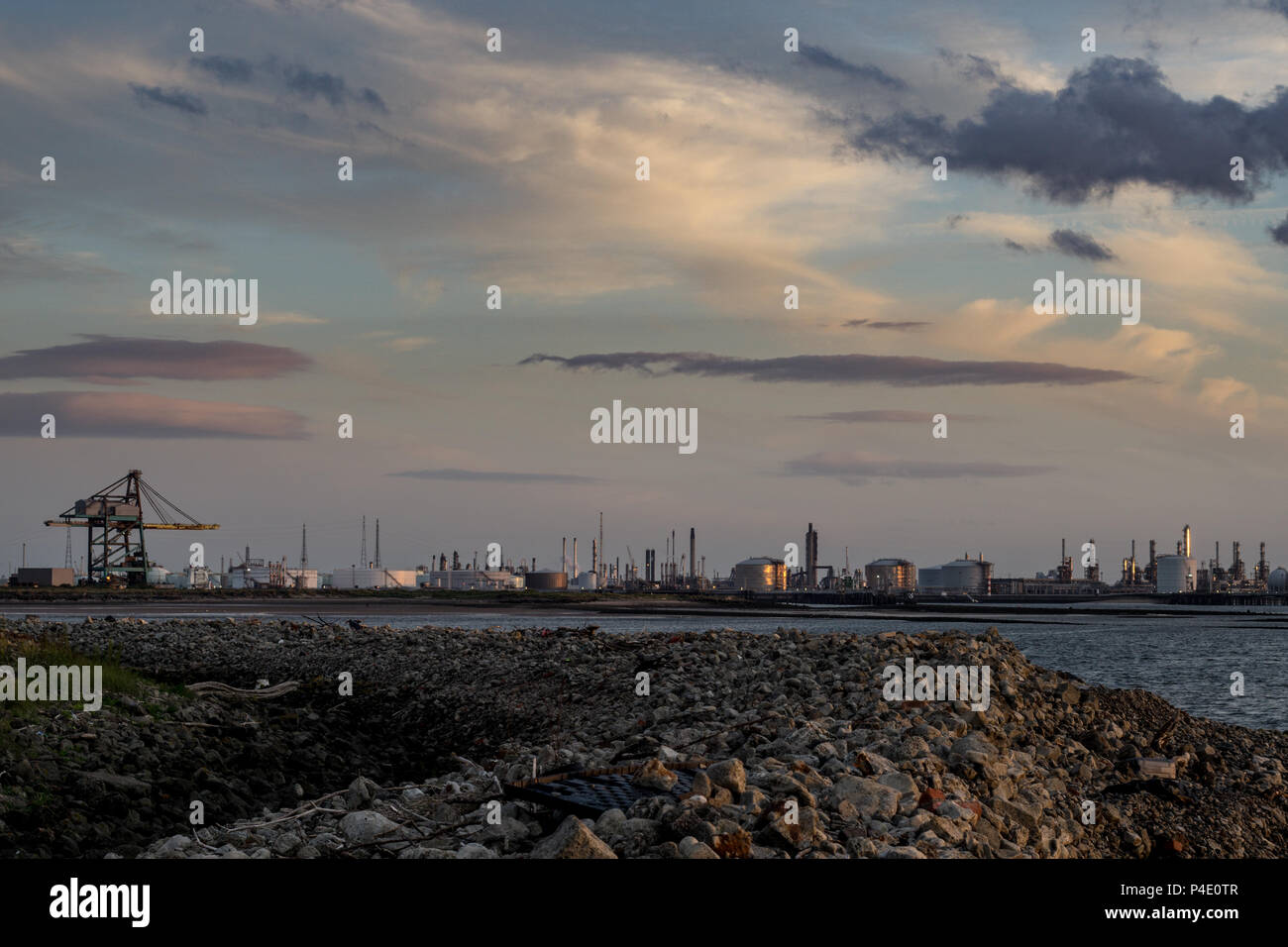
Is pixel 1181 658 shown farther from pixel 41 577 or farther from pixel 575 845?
pixel 41 577

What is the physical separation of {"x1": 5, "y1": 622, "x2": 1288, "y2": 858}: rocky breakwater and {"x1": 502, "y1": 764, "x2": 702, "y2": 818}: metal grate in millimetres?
91

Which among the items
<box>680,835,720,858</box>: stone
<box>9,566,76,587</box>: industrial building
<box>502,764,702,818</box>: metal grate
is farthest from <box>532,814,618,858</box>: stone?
<box>9,566,76,587</box>: industrial building

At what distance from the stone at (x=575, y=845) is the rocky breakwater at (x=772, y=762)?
2 centimetres

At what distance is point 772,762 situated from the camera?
1377cm

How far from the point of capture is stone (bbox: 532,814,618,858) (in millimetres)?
10031

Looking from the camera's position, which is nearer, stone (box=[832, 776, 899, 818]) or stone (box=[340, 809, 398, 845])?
stone (box=[340, 809, 398, 845])

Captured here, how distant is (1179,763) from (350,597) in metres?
141

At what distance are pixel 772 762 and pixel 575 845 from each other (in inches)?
170

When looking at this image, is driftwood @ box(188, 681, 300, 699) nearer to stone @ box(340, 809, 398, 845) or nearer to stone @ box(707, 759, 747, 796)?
stone @ box(340, 809, 398, 845)

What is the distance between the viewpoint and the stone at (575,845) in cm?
1003

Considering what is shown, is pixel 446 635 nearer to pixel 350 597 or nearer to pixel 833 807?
pixel 833 807
